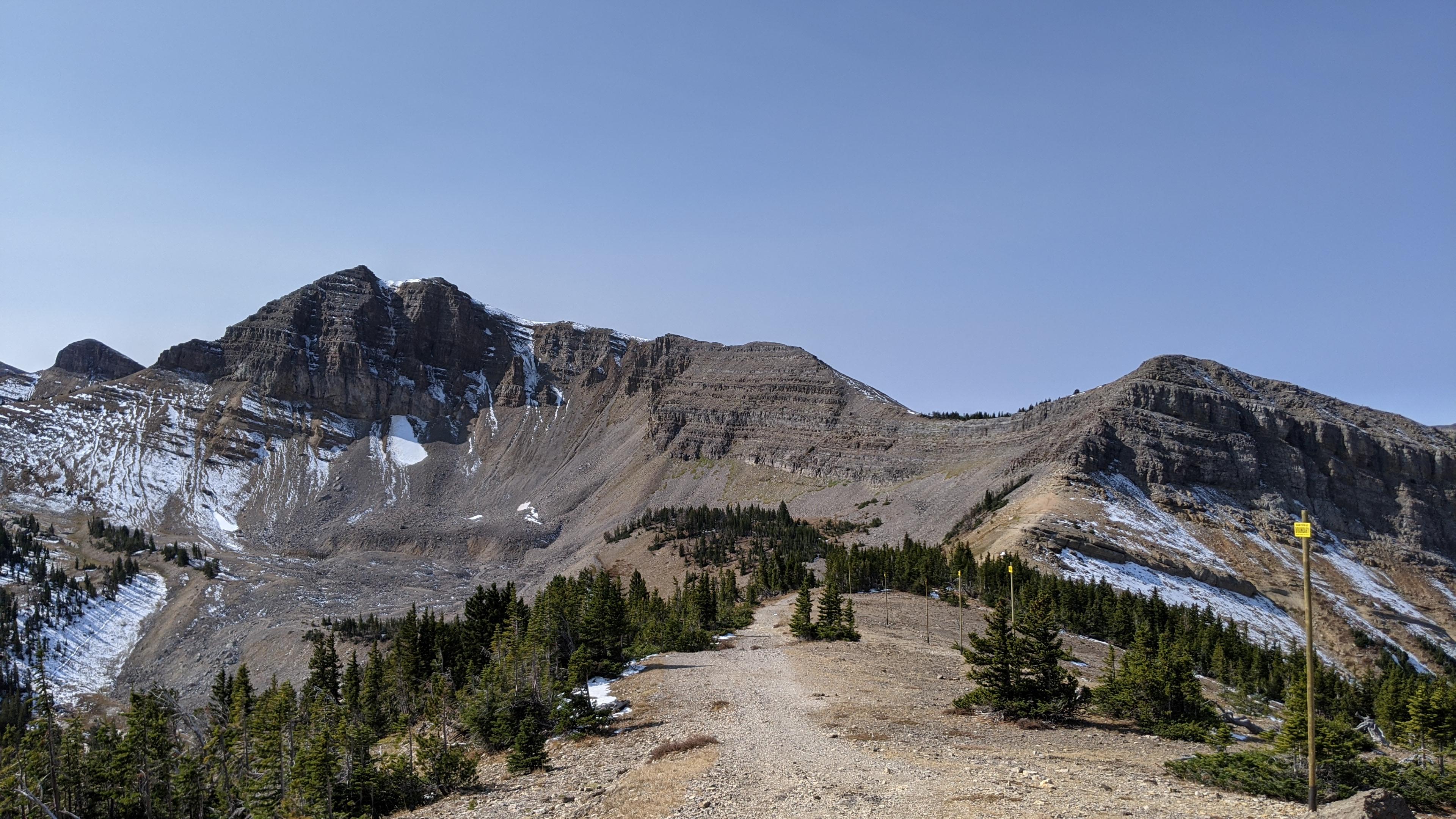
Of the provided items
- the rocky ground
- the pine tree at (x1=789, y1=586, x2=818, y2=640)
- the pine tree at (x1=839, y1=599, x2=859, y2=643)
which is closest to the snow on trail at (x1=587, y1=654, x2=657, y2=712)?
the rocky ground

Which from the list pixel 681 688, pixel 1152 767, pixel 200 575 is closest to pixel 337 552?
pixel 200 575

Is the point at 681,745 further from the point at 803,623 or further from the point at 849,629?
the point at 849,629

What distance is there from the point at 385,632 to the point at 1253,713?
88.1 meters

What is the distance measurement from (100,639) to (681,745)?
441 ft

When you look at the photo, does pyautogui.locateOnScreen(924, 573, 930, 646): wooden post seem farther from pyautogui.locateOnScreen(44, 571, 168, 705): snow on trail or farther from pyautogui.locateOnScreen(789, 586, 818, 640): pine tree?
pyautogui.locateOnScreen(44, 571, 168, 705): snow on trail

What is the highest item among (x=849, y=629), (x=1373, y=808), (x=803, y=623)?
(x=1373, y=808)

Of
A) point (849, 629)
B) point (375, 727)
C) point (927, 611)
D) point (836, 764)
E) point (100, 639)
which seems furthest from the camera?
point (100, 639)

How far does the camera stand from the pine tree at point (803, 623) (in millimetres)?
42438

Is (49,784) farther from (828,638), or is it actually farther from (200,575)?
(200,575)

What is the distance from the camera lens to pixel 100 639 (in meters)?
120

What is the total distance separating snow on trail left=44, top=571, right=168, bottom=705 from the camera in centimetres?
10538

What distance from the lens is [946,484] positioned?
128500 mm

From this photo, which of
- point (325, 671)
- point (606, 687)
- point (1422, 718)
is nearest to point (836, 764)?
point (606, 687)

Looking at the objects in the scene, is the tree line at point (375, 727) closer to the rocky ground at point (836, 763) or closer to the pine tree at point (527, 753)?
the pine tree at point (527, 753)
